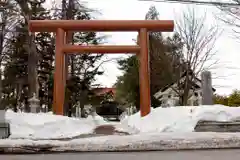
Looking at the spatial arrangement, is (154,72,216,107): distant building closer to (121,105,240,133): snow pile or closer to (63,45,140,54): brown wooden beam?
(63,45,140,54): brown wooden beam

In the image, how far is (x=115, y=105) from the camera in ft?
161

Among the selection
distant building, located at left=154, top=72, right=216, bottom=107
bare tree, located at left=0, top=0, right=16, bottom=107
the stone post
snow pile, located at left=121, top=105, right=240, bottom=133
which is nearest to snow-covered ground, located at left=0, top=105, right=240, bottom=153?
snow pile, located at left=121, top=105, right=240, bottom=133

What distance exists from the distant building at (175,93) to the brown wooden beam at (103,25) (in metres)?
17.4

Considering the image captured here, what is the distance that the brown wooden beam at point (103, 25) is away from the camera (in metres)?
17.6

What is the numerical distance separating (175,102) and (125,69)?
927 centimetres

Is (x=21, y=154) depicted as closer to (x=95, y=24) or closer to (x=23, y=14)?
(x=95, y=24)

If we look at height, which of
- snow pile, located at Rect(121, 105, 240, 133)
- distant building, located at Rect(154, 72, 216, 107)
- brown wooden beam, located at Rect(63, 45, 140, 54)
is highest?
brown wooden beam, located at Rect(63, 45, 140, 54)

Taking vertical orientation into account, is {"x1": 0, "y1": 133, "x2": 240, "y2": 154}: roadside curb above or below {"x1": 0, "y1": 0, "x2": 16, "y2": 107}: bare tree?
below

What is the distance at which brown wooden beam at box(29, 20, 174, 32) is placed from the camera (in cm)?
1759

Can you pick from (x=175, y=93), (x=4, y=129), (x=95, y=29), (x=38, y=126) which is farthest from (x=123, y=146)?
(x=175, y=93)

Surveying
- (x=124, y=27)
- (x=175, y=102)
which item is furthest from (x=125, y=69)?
(x=124, y=27)

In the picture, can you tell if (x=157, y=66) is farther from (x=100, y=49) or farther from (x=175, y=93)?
(x=100, y=49)

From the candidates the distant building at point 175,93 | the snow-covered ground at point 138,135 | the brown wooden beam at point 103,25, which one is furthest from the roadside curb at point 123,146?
the distant building at point 175,93

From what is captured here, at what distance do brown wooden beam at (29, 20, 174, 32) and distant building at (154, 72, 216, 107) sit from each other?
17.4 meters
